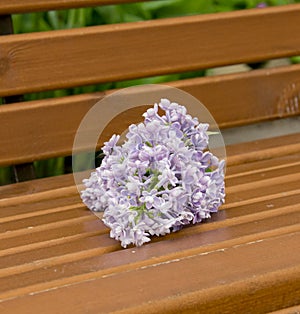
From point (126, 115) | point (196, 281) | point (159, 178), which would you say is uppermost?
point (126, 115)

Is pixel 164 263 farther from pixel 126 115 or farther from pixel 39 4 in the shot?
pixel 39 4

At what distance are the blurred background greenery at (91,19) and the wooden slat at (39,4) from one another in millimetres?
302

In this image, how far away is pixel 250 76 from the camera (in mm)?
2275

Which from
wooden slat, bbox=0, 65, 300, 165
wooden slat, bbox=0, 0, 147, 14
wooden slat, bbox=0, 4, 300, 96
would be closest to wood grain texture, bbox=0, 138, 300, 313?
wooden slat, bbox=0, 65, 300, 165

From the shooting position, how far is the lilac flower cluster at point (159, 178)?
55.5 inches

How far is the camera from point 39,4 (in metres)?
2.05

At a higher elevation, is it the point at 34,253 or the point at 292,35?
the point at 292,35

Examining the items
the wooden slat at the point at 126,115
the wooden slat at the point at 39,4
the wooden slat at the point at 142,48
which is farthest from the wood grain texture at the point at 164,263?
the wooden slat at the point at 39,4

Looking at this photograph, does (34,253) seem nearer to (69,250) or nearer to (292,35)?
(69,250)

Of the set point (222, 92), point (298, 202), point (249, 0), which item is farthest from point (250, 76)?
point (298, 202)

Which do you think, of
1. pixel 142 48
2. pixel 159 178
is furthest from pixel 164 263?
pixel 142 48

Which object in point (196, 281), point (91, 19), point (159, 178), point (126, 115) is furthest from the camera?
point (91, 19)

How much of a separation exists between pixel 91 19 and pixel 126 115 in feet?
2.85

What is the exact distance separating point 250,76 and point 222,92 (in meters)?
0.11
